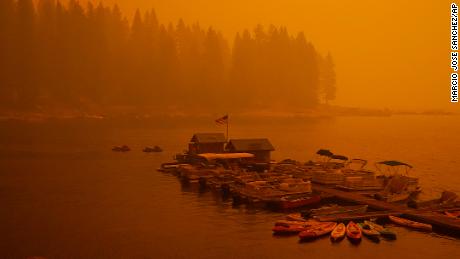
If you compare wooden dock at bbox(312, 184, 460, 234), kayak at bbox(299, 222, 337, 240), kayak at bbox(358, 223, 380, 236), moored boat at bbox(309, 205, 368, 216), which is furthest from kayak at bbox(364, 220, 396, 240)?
wooden dock at bbox(312, 184, 460, 234)

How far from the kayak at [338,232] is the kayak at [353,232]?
0.31m

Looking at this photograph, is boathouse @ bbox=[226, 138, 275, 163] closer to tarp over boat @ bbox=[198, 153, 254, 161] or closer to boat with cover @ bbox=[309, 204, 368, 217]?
tarp over boat @ bbox=[198, 153, 254, 161]

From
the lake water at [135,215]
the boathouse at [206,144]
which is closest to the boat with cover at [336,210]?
the lake water at [135,215]

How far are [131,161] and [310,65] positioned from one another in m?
134

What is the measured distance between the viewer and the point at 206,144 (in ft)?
191

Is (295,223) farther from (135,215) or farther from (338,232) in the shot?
(135,215)

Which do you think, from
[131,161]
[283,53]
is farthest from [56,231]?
[283,53]

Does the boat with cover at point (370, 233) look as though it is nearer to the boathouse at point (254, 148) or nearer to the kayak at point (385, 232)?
the kayak at point (385, 232)

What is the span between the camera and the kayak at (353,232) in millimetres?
30311

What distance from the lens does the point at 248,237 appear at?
104 ft

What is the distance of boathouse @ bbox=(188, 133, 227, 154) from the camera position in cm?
5816

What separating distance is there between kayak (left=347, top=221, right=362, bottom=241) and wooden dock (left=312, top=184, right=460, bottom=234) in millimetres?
4086

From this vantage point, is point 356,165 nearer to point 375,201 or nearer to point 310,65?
point 375,201

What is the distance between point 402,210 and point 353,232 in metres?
6.53
